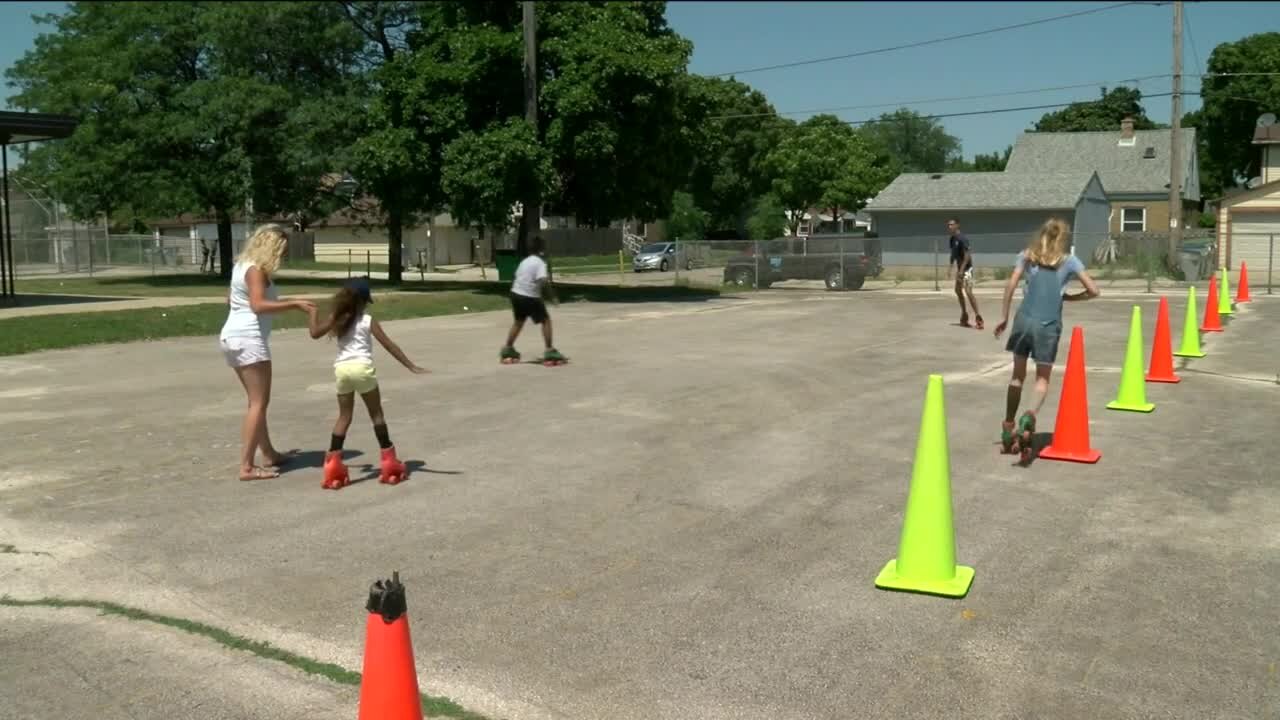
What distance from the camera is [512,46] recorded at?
2862cm

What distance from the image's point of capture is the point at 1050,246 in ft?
28.5

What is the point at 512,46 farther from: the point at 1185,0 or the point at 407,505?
the point at 407,505

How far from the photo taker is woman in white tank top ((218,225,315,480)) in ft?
25.7

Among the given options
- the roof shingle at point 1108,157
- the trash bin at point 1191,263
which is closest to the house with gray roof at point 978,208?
the roof shingle at point 1108,157

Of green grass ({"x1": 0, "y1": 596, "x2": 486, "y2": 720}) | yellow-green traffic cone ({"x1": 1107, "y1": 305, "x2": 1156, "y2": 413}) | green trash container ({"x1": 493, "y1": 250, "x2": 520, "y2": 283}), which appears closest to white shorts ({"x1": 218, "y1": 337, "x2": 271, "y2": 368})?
green grass ({"x1": 0, "y1": 596, "x2": 486, "y2": 720})

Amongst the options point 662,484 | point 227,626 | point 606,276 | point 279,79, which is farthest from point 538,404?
point 606,276

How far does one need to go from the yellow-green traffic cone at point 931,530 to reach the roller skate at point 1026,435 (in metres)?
2.93

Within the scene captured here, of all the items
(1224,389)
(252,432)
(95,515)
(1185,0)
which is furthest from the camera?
(1185,0)

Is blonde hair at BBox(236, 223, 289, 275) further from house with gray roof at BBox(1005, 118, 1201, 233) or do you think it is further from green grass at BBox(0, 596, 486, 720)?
house with gray roof at BBox(1005, 118, 1201, 233)

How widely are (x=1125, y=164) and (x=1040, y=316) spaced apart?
50369 mm

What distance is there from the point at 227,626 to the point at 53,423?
20.7 feet

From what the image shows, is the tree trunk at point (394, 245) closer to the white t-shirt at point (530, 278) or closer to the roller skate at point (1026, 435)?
the white t-shirt at point (530, 278)

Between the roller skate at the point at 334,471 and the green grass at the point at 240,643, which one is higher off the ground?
the roller skate at the point at 334,471

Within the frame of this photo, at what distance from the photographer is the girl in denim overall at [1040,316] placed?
866 cm
